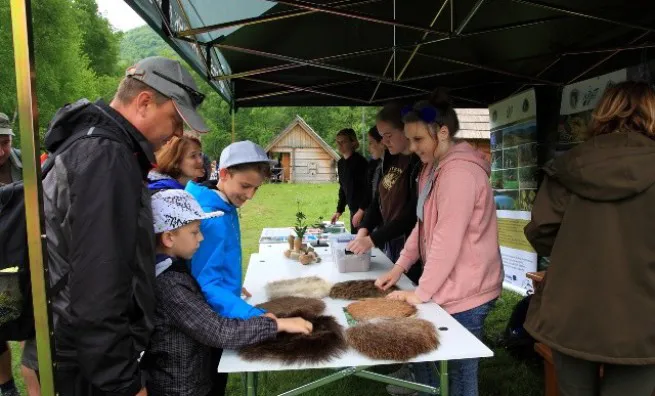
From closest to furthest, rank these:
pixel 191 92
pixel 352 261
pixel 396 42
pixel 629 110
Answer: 1. pixel 191 92
2. pixel 629 110
3. pixel 352 261
4. pixel 396 42

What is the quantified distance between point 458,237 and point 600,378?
0.66m

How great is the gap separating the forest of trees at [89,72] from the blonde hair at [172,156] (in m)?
0.34

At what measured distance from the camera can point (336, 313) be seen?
1819 millimetres

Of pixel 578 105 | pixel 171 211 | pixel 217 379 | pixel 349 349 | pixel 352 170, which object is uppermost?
pixel 578 105

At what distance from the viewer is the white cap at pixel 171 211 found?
1.33m

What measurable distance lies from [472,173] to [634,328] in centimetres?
75

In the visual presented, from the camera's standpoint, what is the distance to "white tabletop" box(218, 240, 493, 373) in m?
1.38

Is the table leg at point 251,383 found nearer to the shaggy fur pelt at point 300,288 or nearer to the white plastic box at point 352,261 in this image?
the shaggy fur pelt at point 300,288

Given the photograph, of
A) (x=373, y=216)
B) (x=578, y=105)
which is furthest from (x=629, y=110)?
(x=578, y=105)

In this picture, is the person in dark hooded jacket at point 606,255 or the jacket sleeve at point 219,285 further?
the jacket sleeve at point 219,285

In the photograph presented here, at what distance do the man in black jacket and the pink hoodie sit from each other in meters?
1.11

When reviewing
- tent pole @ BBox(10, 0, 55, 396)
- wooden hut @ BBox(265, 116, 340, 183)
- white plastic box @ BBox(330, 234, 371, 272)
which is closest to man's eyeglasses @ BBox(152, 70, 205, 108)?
tent pole @ BBox(10, 0, 55, 396)

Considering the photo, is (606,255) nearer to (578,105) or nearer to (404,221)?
(404,221)

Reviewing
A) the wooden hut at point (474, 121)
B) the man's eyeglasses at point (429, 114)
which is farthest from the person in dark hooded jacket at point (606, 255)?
the wooden hut at point (474, 121)
